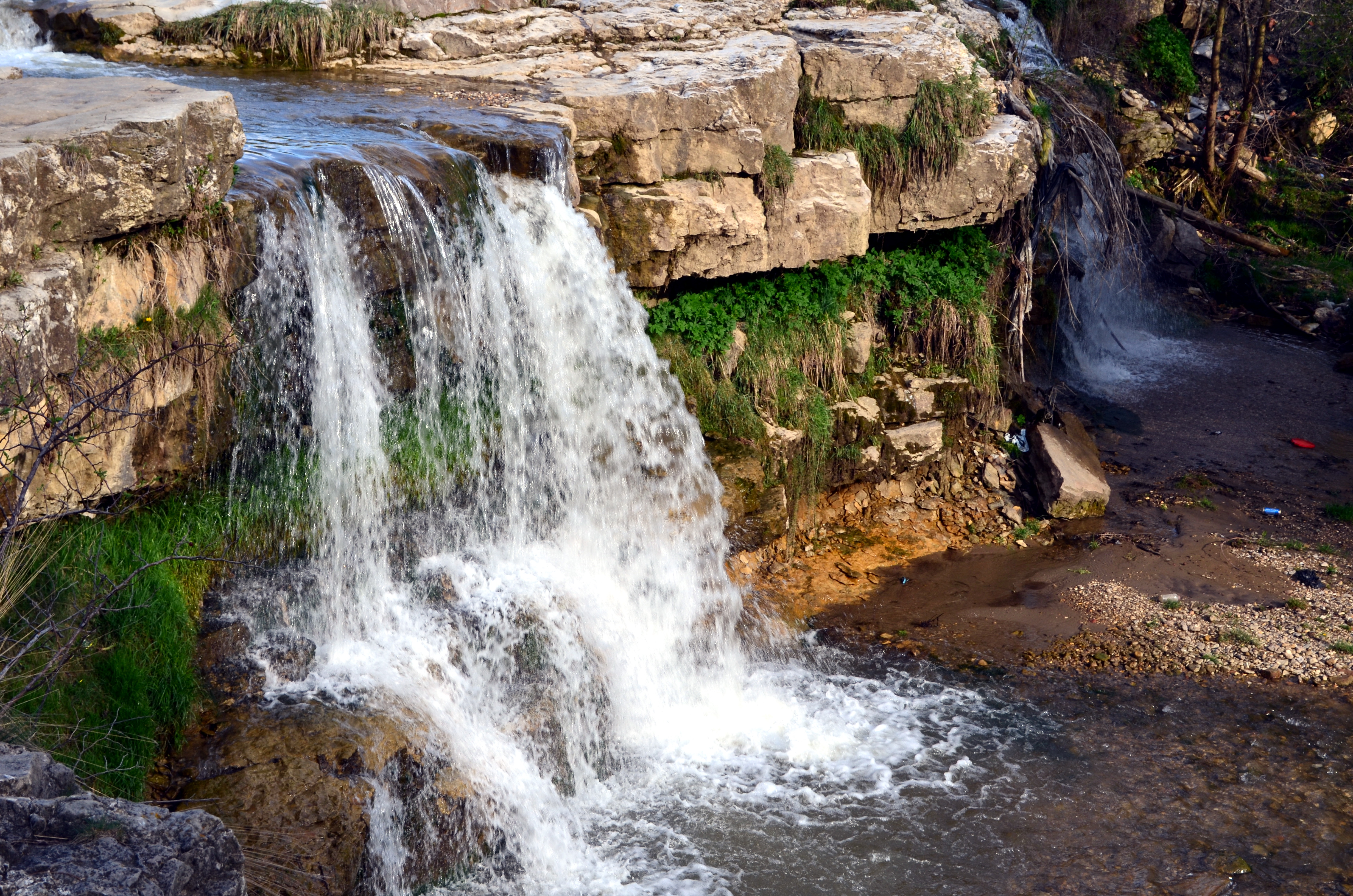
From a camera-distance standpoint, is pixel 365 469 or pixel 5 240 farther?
pixel 365 469

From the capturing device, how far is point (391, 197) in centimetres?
578

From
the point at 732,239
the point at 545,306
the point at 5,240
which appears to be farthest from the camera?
the point at 732,239

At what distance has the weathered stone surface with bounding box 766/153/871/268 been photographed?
26.6 feet

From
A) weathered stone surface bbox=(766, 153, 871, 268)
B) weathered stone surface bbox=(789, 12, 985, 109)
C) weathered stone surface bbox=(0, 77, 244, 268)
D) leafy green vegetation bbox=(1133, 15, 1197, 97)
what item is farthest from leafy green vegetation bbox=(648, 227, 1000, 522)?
leafy green vegetation bbox=(1133, 15, 1197, 97)

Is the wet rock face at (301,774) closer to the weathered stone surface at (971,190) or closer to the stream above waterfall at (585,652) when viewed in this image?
the stream above waterfall at (585,652)

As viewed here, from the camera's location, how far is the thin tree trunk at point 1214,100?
1198cm

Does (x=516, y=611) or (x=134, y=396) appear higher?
(x=134, y=396)

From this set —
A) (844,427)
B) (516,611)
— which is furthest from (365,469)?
(844,427)

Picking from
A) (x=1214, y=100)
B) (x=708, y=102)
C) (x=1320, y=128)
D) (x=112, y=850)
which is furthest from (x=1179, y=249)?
(x=112, y=850)

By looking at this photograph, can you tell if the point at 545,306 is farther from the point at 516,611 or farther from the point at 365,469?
the point at 516,611

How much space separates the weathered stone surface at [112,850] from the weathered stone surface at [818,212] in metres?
6.11

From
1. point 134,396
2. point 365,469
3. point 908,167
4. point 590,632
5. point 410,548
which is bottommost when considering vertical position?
point 590,632

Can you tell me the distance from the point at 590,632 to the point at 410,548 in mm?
1160

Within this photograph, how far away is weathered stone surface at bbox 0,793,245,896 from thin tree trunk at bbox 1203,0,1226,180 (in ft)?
42.1
